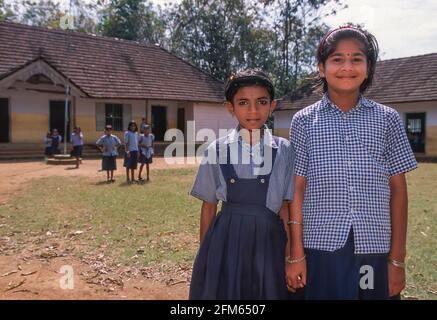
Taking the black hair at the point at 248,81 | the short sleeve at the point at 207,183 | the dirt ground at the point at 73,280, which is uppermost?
the black hair at the point at 248,81

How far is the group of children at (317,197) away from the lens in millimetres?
2094

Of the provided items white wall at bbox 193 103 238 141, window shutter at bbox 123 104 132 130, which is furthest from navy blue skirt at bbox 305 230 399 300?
white wall at bbox 193 103 238 141

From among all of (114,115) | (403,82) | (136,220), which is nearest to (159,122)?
(114,115)

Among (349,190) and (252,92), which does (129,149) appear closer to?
(252,92)

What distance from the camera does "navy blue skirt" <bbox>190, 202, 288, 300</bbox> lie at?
2.26m

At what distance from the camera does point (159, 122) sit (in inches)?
890

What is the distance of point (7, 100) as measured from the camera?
1766 cm

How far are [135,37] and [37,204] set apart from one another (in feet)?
96.2

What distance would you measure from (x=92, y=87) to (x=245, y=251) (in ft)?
59.0

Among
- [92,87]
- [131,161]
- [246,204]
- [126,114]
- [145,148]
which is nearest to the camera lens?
[246,204]

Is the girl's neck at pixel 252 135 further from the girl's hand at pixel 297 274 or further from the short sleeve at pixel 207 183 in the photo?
the girl's hand at pixel 297 274

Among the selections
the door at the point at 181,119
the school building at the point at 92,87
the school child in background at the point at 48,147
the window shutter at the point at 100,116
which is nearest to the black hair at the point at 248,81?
the school child in background at the point at 48,147

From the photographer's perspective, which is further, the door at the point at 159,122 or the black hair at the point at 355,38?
the door at the point at 159,122

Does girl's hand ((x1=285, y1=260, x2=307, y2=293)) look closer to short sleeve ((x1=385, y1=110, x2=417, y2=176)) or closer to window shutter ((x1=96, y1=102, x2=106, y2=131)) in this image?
short sleeve ((x1=385, y1=110, x2=417, y2=176))
